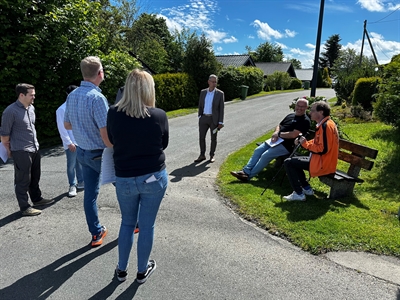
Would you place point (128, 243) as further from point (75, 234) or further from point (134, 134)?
point (75, 234)

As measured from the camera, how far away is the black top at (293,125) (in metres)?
5.58

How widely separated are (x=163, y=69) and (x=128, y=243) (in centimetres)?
3046

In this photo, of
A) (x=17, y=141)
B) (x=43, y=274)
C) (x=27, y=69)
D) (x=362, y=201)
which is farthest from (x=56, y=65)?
(x=362, y=201)

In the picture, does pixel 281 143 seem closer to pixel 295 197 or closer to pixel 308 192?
pixel 308 192

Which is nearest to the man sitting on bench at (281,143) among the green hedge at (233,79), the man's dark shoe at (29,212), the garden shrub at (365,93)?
the man's dark shoe at (29,212)

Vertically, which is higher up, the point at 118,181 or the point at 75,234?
the point at 118,181

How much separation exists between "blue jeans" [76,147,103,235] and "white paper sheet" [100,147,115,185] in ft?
0.94

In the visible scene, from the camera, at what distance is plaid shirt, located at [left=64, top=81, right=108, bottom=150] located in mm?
3053

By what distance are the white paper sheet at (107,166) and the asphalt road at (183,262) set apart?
3.11 feet

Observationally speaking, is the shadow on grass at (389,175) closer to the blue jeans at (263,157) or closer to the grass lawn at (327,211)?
the grass lawn at (327,211)

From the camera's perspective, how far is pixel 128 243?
2.80 metres

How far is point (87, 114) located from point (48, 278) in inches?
66.5

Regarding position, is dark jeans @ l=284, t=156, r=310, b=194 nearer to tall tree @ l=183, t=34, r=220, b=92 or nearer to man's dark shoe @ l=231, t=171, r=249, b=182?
man's dark shoe @ l=231, t=171, r=249, b=182

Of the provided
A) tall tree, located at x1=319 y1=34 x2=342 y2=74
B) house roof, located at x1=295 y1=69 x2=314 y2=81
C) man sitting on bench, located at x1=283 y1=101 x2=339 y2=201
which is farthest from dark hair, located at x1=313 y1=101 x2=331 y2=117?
tall tree, located at x1=319 y1=34 x2=342 y2=74
